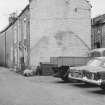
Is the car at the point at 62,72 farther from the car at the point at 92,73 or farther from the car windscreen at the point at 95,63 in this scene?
the car windscreen at the point at 95,63

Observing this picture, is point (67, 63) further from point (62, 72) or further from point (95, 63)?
point (95, 63)

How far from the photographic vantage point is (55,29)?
97.8 ft

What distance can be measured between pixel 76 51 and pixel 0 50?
99.0 ft

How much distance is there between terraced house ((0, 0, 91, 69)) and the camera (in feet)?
96.1

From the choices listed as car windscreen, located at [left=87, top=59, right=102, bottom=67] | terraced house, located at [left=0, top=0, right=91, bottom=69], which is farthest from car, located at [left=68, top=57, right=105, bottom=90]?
terraced house, located at [left=0, top=0, right=91, bottom=69]

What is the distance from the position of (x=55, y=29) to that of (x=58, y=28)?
0.35 meters

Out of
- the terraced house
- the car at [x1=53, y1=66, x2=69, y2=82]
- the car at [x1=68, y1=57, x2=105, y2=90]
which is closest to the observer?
the car at [x1=68, y1=57, x2=105, y2=90]

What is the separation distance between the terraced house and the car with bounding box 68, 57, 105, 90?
42.4ft

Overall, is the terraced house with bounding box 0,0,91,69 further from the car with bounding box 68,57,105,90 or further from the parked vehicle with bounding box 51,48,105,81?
the car with bounding box 68,57,105,90

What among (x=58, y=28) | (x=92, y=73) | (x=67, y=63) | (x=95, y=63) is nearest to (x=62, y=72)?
(x=67, y=63)

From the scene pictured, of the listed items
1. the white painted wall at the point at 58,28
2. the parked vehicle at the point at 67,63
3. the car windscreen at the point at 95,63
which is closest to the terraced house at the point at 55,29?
the white painted wall at the point at 58,28

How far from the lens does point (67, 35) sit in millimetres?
30062

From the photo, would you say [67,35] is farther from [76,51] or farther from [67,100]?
[67,100]

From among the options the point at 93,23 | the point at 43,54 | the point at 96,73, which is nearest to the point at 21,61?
the point at 43,54
